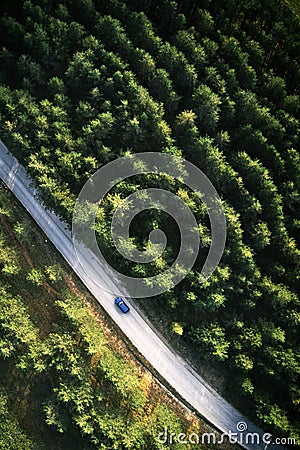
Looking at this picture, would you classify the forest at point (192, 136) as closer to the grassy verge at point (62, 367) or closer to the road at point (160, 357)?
the grassy verge at point (62, 367)

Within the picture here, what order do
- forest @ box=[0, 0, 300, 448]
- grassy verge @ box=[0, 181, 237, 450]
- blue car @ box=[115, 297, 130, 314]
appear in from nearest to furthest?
grassy verge @ box=[0, 181, 237, 450] < forest @ box=[0, 0, 300, 448] < blue car @ box=[115, 297, 130, 314]

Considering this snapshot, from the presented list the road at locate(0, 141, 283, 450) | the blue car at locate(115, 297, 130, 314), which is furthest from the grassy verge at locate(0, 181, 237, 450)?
the blue car at locate(115, 297, 130, 314)

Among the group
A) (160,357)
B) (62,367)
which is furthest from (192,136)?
(62,367)

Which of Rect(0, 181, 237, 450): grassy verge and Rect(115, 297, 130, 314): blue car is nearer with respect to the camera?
Rect(0, 181, 237, 450): grassy verge

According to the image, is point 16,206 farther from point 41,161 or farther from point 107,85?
point 107,85

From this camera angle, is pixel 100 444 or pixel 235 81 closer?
pixel 100 444

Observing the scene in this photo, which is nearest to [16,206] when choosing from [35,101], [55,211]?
[55,211]

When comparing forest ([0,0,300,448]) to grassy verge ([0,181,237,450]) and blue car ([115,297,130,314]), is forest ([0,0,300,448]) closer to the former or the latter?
grassy verge ([0,181,237,450])

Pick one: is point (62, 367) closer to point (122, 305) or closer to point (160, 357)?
point (122, 305)
